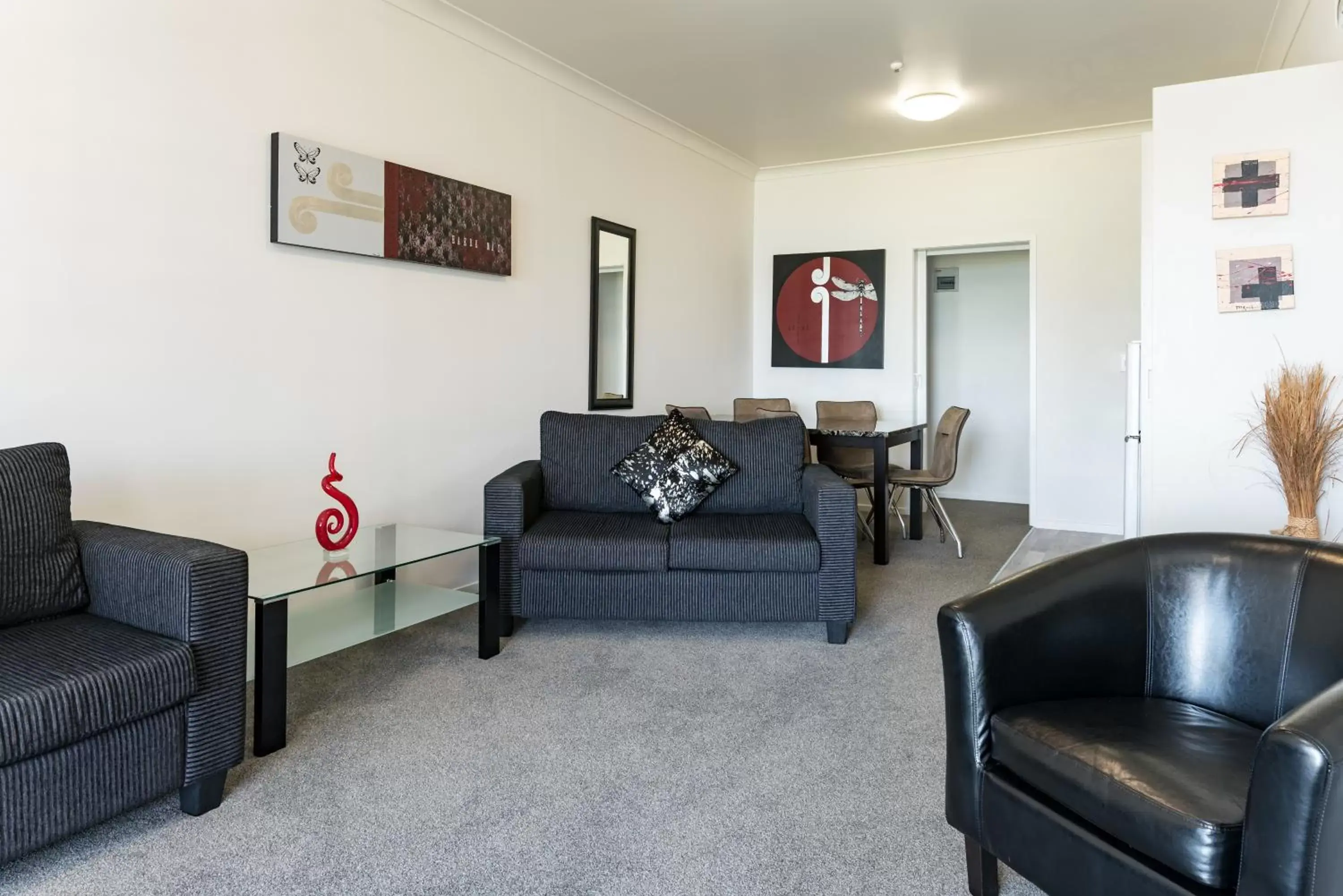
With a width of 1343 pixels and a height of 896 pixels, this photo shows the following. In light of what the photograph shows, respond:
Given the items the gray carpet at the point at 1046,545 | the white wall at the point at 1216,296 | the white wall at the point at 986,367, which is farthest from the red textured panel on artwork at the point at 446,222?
the white wall at the point at 986,367

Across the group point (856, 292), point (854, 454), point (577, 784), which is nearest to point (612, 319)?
point (854, 454)

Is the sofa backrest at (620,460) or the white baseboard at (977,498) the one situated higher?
the sofa backrest at (620,460)

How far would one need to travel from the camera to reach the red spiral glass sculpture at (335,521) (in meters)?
2.87

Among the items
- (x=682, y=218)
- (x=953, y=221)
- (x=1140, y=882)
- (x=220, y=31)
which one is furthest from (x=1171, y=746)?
(x=953, y=221)

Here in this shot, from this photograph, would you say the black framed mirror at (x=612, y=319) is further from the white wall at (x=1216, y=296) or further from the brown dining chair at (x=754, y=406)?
the white wall at (x=1216, y=296)

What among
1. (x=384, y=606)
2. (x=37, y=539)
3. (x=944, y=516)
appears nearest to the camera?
(x=37, y=539)

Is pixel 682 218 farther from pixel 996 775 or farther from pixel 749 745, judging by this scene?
pixel 996 775

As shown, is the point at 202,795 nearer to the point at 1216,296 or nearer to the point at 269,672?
the point at 269,672

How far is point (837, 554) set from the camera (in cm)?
339

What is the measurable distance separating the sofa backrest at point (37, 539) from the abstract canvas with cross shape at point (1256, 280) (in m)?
3.76

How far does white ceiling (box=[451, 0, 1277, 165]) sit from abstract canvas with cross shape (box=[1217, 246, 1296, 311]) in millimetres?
1384

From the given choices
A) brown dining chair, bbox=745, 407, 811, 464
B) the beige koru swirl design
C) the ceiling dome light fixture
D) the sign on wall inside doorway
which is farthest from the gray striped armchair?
the sign on wall inside doorway

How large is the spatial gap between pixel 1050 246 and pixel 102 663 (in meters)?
5.82

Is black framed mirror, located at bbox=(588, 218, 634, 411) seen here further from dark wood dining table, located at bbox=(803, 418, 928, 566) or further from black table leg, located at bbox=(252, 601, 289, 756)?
black table leg, located at bbox=(252, 601, 289, 756)
